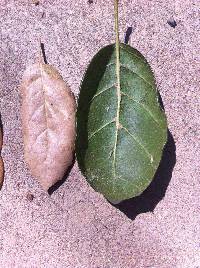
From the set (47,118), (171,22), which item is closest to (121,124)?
(47,118)

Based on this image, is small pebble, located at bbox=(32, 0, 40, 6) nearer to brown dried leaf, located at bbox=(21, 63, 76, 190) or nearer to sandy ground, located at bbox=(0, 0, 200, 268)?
sandy ground, located at bbox=(0, 0, 200, 268)

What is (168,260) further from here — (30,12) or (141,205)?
(30,12)

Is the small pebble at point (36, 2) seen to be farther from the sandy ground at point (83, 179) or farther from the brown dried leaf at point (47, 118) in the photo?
the brown dried leaf at point (47, 118)

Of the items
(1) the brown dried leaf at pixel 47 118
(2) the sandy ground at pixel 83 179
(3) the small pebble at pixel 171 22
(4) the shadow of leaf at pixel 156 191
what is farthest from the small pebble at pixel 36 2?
(4) the shadow of leaf at pixel 156 191

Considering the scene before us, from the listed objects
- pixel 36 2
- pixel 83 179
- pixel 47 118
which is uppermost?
pixel 36 2

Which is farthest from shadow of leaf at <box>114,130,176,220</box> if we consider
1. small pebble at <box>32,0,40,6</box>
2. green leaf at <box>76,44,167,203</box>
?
small pebble at <box>32,0,40,6</box>

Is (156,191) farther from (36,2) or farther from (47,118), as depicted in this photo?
(36,2)

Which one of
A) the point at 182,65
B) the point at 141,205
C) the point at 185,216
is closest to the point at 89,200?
the point at 141,205

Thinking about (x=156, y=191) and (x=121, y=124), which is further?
(x=156, y=191)
